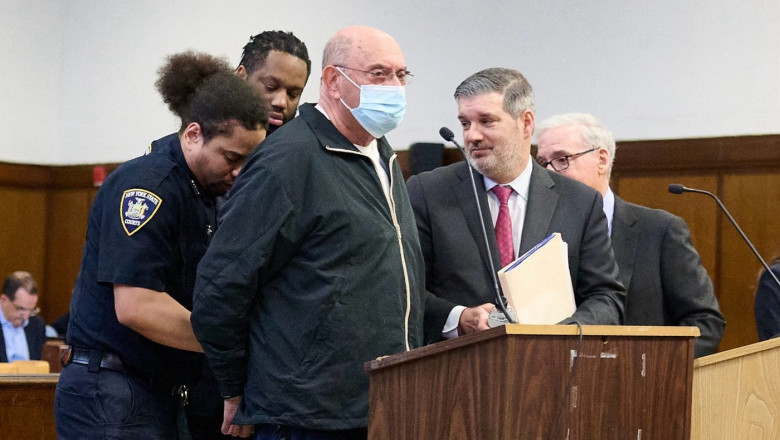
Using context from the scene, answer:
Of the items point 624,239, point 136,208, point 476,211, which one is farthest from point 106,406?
point 624,239

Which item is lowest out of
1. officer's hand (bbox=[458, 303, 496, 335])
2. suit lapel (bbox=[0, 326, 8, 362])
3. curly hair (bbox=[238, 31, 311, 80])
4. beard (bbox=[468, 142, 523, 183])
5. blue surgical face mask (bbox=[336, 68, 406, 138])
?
suit lapel (bbox=[0, 326, 8, 362])

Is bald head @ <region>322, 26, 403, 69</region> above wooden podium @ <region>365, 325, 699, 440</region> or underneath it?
above

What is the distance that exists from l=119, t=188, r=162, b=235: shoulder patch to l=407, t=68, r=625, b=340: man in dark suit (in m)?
0.83

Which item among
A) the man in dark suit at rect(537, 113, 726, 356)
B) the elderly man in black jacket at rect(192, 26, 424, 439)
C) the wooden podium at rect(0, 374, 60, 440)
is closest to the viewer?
the elderly man in black jacket at rect(192, 26, 424, 439)

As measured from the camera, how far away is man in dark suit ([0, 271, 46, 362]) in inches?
333

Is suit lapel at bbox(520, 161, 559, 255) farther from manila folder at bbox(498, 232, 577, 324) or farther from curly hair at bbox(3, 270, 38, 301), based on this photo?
curly hair at bbox(3, 270, 38, 301)

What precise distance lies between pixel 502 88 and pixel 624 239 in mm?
845

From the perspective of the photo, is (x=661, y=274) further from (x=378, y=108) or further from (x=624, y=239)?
(x=378, y=108)

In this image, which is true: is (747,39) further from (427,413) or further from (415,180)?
(427,413)

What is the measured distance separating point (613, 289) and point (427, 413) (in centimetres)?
105

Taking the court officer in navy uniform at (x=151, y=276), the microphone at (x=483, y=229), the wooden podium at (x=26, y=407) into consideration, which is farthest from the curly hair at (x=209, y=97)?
the wooden podium at (x=26, y=407)

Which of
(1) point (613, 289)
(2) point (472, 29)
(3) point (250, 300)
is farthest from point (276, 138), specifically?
(2) point (472, 29)

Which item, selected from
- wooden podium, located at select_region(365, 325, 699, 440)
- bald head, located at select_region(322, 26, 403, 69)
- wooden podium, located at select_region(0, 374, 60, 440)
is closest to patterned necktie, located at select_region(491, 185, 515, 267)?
bald head, located at select_region(322, 26, 403, 69)

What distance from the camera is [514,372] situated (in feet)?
7.15
